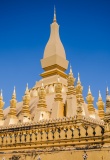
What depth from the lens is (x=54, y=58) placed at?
101 ft

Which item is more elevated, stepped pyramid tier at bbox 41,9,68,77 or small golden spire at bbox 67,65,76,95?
stepped pyramid tier at bbox 41,9,68,77

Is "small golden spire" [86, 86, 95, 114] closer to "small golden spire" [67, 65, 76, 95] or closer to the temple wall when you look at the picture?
"small golden spire" [67, 65, 76, 95]

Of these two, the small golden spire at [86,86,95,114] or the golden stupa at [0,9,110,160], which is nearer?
the golden stupa at [0,9,110,160]

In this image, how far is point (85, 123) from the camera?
18.9m

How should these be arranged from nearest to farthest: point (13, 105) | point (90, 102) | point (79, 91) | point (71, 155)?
point (71, 155), point (79, 91), point (90, 102), point (13, 105)

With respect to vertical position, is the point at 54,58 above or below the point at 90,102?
above

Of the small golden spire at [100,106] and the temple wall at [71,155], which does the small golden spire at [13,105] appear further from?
the temple wall at [71,155]

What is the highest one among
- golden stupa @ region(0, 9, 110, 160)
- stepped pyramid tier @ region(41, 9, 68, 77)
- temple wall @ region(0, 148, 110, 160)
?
stepped pyramid tier @ region(41, 9, 68, 77)

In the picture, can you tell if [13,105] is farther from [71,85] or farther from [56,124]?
[56,124]

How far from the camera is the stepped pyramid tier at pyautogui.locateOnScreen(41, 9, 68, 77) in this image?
30.4 m

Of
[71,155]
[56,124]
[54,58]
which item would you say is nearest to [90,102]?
[56,124]

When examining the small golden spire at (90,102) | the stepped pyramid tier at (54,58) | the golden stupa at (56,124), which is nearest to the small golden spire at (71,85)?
the golden stupa at (56,124)

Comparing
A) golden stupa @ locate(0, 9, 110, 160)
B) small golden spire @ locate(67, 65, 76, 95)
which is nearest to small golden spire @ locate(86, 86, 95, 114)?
golden stupa @ locate(0, 9, 110, 160)

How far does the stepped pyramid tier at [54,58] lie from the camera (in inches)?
1197
